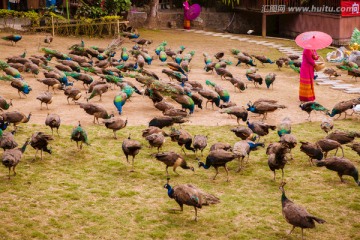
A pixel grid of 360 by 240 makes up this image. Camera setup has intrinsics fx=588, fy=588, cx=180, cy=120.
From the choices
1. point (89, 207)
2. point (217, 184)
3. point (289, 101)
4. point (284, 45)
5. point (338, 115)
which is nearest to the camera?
point (89, 207)

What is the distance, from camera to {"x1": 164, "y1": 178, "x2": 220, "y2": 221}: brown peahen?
29.3ft

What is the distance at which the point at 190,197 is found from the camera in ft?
29.4

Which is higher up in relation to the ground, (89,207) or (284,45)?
(284,45)

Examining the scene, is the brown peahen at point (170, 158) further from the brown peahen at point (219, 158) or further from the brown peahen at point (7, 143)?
the brown peahen at point (7, 143)

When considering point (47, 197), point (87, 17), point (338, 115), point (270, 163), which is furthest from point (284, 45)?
point (47, 197)

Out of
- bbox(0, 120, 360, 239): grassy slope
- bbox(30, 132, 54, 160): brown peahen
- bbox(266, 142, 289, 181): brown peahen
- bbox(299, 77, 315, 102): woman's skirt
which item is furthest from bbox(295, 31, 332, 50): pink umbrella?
bbox(30, 132, 54, 160): brown peahen

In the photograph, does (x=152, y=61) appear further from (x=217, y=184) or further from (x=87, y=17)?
(x=217, y=184)

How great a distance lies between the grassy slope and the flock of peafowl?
292 millimetres

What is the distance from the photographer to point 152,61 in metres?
22.8

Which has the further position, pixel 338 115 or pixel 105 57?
pixel 105 57

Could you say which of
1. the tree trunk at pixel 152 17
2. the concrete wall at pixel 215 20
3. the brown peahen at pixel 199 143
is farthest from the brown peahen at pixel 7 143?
the concrete wall at pixel 215 20

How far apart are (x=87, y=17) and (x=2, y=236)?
20.4m

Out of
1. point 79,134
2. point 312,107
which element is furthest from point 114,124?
point 312,107

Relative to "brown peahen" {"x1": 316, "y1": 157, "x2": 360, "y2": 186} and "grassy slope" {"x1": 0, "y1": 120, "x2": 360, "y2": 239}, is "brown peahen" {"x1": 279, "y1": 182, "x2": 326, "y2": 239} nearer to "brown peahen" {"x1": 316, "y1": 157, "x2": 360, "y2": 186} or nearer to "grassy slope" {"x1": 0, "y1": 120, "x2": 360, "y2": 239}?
"grassy slope" {"x1": 0, "y1": 120, "x2": 360, "y2": 239}
